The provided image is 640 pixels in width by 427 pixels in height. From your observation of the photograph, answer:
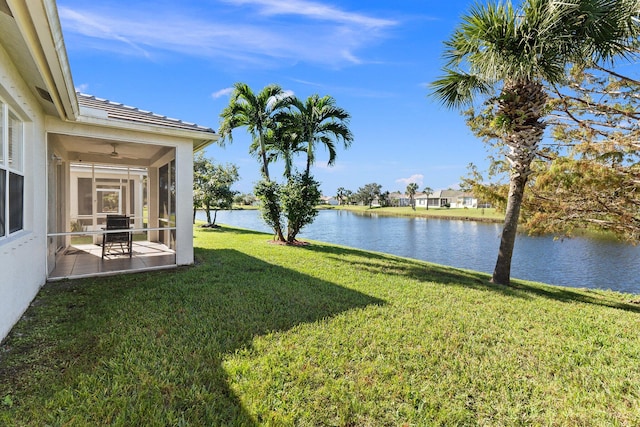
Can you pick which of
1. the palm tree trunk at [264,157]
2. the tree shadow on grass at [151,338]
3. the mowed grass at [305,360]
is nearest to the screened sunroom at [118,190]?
the tree shadow on grass at [151,338]

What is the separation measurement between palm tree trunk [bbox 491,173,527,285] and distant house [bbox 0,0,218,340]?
751 cm

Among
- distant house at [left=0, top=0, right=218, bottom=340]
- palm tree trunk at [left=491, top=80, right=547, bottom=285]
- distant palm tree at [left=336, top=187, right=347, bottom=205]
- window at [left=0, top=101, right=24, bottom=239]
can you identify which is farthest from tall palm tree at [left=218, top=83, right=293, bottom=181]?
distant palm tree at [left=336, top=187, right=347, bottom=205]

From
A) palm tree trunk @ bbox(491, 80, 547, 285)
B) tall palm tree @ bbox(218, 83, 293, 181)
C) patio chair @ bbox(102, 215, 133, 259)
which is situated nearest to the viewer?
palm tree trunk @ bbox(491, 80, 547, 285)

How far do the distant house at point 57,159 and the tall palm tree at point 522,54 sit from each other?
6.31 meters

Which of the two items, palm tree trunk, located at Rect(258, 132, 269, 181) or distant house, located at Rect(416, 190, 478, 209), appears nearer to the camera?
palm tree trunk, located at Rect(258, 132, 269, 181)

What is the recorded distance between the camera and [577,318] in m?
5.34

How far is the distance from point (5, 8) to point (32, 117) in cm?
278

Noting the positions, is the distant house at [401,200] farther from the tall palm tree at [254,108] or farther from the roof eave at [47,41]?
the roof eave at [47,41]

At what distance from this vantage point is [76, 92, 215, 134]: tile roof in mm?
6641

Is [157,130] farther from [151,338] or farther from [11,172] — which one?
[151,338]

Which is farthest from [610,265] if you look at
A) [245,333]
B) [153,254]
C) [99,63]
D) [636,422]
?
[99,63]

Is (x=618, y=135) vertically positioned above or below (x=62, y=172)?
above

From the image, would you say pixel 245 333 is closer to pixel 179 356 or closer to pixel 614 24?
pixel 179 356

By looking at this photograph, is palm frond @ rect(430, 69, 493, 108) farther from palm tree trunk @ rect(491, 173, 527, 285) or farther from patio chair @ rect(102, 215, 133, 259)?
patio chair @ rect(102, 215, 133, 259)
